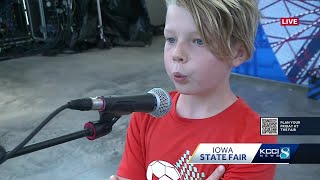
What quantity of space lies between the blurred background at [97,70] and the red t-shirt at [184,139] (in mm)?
92

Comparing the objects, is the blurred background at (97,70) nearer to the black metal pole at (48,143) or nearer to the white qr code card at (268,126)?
the white qr code card at (268,126)

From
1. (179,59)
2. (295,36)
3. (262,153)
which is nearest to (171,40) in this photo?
(179,59)

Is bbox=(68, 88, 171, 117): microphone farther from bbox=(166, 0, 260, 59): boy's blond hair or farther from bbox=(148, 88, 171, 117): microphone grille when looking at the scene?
bbox=(166, 0, 260, 59): boy's blond hair

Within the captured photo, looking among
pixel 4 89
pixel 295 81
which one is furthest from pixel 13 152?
pixel 4 89

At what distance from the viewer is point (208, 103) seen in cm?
88

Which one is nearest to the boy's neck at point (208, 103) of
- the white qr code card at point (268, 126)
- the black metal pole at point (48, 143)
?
the white qr code card at point (268, 126)

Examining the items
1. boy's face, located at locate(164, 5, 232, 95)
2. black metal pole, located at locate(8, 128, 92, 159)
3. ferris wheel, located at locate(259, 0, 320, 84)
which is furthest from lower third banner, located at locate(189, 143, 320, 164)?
ferris wheel, located at locate(259, 0, 320, 84)

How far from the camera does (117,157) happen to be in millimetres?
2611

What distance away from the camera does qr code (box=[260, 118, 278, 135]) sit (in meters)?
0.77

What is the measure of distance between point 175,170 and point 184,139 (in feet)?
0.23

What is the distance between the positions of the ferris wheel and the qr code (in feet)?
10.2

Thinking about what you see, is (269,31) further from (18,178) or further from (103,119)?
(103,119)

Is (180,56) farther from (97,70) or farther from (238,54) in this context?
(97,70)

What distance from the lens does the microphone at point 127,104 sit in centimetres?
66
